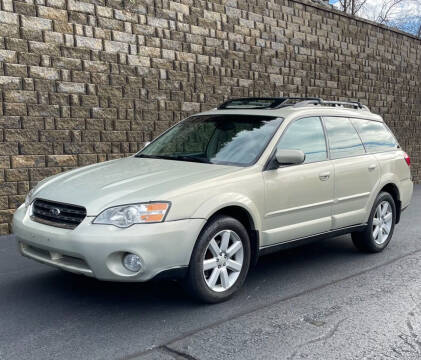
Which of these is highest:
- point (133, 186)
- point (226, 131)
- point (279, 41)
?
point (279, 41)

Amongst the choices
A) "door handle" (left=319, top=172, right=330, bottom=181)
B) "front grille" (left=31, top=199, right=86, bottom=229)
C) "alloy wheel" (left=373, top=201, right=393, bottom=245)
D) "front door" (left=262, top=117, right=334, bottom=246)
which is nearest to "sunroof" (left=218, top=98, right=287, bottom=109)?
"front door" (left=262, top=117, right=334, bottom=246)

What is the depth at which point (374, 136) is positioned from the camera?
21.9ft

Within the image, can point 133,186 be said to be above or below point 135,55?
below

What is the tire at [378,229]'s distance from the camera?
6.39 meters

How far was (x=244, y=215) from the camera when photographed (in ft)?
15.9

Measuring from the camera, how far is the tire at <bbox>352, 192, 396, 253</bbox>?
6.39m

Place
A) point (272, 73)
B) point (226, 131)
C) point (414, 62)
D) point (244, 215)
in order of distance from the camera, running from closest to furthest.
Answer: point (244, 215) < point (226, 131) < point (272, 73) < point (414, 62)

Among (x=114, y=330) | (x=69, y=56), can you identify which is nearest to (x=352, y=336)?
(x=114, y=330)

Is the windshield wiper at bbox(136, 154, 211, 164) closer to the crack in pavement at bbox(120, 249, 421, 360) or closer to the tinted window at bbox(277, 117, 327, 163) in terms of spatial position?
the tinted window at bbox(277, 117, 327, 163)

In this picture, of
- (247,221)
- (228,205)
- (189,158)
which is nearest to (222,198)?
(228,205)

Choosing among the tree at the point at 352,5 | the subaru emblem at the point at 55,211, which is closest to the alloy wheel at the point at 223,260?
the subaru emblem at the point at 55,211

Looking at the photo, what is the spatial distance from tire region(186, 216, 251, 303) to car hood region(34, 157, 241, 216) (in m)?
0.45

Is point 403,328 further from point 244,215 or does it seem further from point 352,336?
point 244,215

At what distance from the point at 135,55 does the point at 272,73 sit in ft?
12.4
